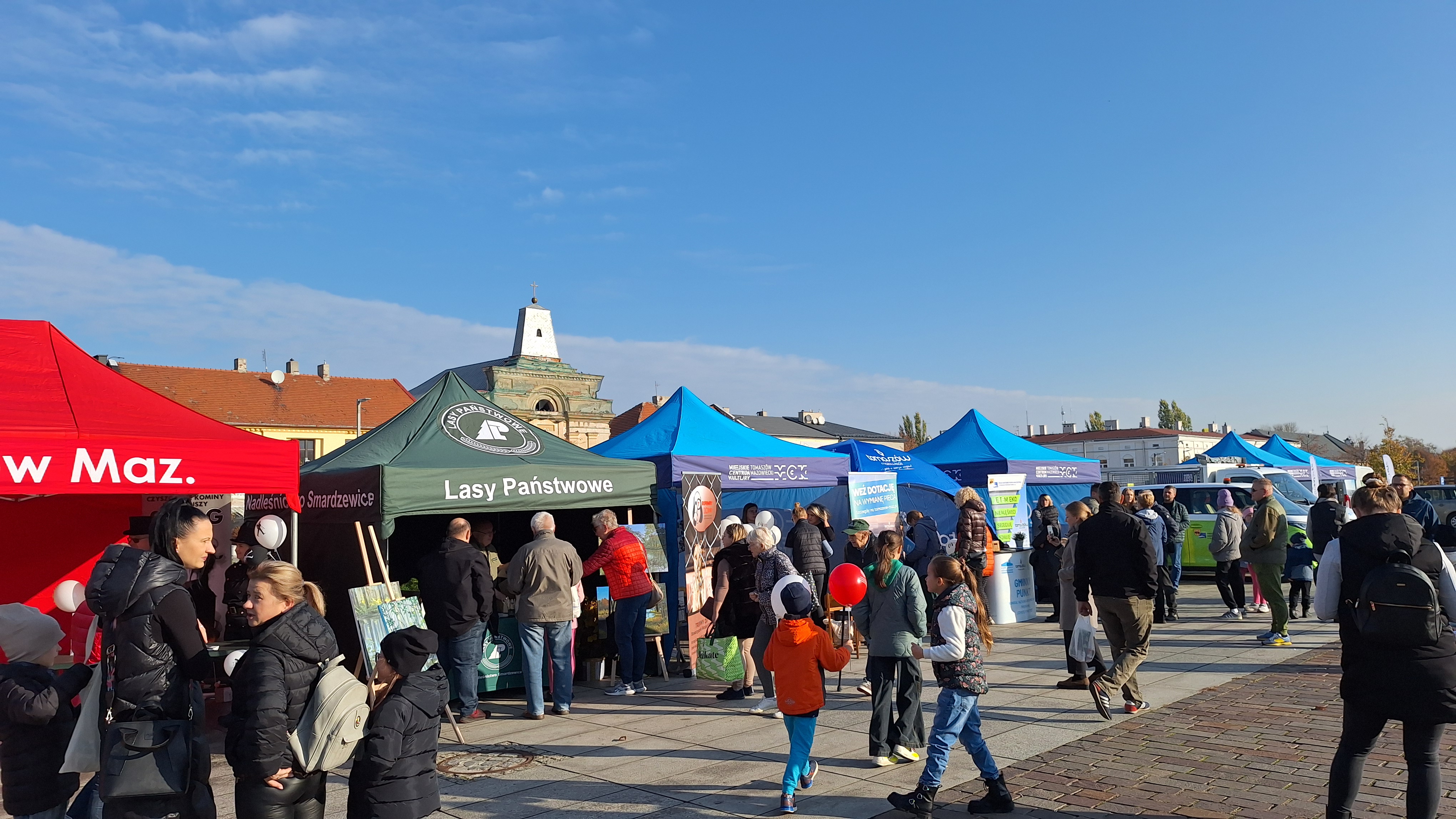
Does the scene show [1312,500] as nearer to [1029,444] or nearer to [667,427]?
[1029,444]

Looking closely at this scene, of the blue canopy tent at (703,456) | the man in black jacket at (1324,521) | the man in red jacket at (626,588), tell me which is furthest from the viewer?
the blue canopy tent at (703,456)

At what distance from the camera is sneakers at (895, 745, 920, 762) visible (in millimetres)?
6035

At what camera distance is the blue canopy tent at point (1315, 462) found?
27141mm

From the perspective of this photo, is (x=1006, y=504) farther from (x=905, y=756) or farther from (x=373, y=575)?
(x=373, y=575)

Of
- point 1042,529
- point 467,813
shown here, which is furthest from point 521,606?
point 1042,529

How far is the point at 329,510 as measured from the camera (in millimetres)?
8391

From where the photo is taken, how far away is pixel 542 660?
26.4 feet

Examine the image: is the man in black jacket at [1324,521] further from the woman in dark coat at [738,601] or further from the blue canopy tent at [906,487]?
the woman in dark coat at [738,601]

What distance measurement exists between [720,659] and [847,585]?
3150mm

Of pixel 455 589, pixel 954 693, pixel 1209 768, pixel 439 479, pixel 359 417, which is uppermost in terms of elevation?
pixel 359 417

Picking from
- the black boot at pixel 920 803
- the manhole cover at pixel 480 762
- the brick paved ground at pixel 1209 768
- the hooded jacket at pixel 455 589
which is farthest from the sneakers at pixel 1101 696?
the hooded jacket at pixel 455 589

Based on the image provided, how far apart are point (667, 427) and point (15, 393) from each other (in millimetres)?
6643

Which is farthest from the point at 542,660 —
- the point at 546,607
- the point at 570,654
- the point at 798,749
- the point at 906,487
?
the point at 906,487

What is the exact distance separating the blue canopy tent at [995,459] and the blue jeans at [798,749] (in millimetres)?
10760
